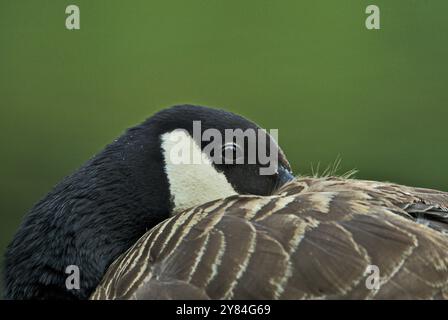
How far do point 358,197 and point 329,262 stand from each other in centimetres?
43

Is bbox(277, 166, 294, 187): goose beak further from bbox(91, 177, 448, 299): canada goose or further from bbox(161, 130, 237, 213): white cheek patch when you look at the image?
bbox(91, 177, 448, 299): canada goose

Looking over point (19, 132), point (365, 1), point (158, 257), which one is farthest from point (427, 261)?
point (19, 132)

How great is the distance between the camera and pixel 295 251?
8.40 ft

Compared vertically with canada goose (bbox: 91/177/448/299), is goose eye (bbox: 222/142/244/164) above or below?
above

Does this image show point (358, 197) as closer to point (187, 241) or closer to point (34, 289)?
point (187, 241)

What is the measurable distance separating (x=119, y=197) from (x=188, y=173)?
0.34 meters

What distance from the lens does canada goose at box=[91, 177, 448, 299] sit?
2.48 m

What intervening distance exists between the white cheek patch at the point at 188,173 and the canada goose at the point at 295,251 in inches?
20.1

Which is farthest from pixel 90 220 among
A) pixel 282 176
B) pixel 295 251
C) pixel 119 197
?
pixel 295 251

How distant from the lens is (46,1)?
7.68m
